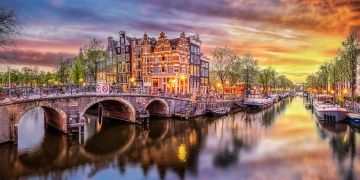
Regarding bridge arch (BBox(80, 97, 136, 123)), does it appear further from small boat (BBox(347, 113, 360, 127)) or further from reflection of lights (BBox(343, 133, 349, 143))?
small boat (BBox(347, 113, 360, 127))

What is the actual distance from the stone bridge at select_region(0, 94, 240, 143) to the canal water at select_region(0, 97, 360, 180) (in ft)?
6.49

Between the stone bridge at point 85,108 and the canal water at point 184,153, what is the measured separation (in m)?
1.98

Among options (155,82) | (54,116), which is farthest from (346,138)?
(155,82)

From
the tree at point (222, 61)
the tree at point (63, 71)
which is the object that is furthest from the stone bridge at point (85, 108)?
the tree at point (63, 71)

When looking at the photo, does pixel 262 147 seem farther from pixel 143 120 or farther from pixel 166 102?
pixel 166 102

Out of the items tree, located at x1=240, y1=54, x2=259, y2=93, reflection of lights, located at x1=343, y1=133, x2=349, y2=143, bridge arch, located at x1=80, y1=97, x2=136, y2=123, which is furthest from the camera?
tree, located at x1=240, y1=54, x2=259, y2=93

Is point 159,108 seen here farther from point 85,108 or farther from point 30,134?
point 30,134

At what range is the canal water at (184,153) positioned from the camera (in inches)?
1157

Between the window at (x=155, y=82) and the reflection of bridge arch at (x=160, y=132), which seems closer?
the reflection of bridge arch at (x=160, y=132)

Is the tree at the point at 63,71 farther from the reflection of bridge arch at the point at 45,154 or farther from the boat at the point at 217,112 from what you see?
the reflection of bridge arch at the point at 45,154

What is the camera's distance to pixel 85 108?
45.6 meters

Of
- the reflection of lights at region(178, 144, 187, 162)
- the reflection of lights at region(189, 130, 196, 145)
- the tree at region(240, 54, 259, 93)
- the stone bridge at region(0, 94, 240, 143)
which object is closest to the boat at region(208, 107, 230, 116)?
the stone bridge at region(0, 94, 240, 143)

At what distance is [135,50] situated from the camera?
93375mm

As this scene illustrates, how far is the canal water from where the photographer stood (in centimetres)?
2939
